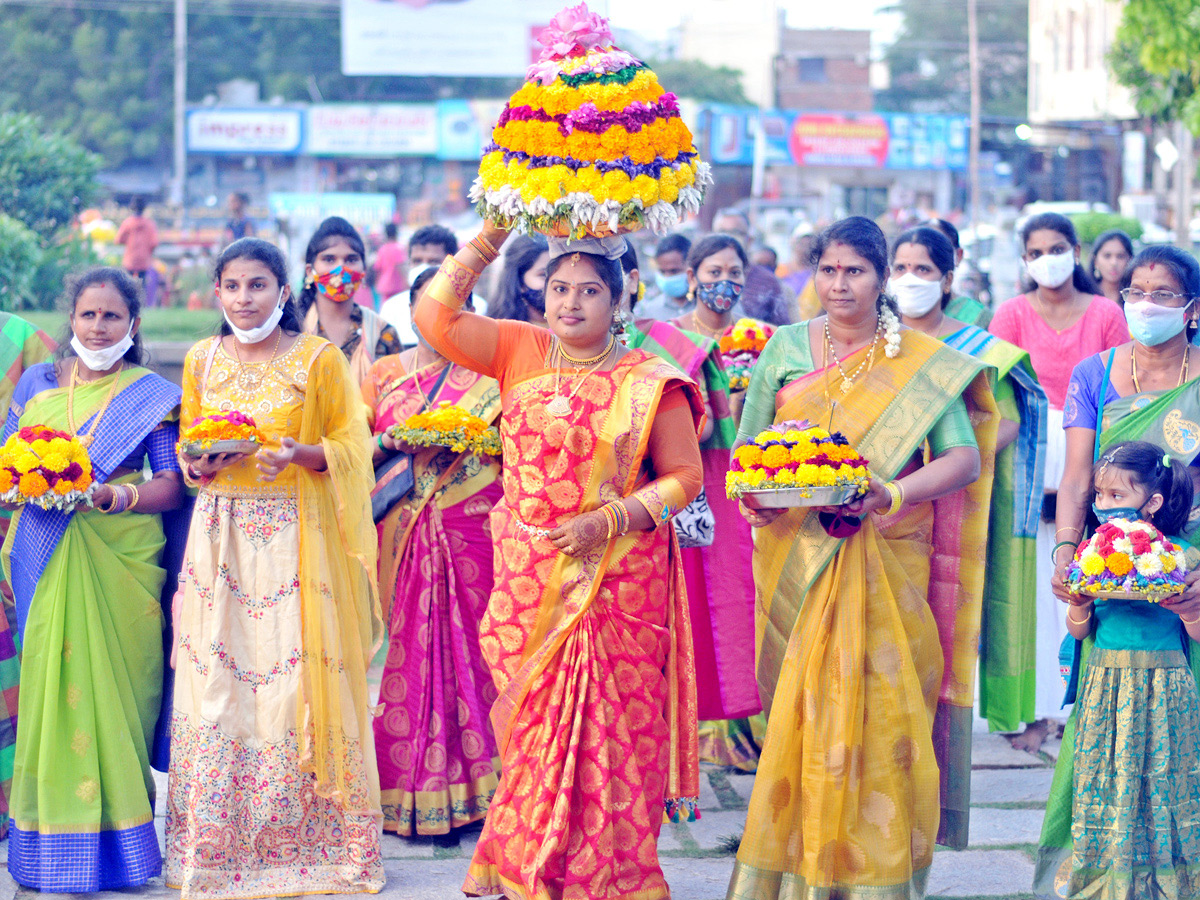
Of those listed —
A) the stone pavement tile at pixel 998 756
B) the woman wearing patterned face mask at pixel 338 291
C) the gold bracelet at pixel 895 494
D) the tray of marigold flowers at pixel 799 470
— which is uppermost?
the woman wearing patterned face mask at pixel 338 291

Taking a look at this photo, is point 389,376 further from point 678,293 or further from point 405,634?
point 678,293

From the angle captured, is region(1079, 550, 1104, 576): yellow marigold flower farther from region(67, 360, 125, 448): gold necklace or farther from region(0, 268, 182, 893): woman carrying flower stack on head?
region(67, 360, 125, 448): gold necklace

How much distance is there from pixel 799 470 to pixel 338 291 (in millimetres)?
2759

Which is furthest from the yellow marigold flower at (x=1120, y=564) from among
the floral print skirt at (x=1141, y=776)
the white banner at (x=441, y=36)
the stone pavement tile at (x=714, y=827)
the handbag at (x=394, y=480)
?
the white banner at (x=441, y=36)

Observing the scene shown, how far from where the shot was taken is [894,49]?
58719 mm

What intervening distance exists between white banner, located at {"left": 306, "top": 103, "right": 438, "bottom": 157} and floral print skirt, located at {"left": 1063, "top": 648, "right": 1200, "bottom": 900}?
38.4 meters

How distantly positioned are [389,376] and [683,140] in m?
1.99

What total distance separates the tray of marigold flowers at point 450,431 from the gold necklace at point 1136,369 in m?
2.20

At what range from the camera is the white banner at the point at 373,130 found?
133 feet

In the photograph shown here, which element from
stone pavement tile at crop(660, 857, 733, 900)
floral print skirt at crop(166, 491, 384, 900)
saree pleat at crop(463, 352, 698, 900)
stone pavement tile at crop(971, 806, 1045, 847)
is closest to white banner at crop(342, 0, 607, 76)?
stone pavement tile at crop(971, 806, 1045, 847)

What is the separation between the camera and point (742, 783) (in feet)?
18.3

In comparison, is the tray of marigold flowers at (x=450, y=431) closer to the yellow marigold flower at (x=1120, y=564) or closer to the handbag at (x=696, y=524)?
the handbag at (x=696, y=524)

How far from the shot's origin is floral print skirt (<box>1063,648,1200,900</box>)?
401cm

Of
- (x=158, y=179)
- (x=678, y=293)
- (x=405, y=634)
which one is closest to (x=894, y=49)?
(x=158, y=179)
